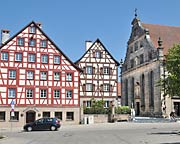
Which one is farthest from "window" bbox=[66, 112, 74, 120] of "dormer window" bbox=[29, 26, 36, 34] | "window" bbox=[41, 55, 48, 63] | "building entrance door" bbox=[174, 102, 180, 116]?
"building entrance door" bbox=[174, 102, 180, 116]

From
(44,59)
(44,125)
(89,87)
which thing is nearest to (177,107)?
(89,87)

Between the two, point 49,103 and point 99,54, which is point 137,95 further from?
point 49,103

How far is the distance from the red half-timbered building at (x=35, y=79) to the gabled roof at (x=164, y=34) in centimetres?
2320

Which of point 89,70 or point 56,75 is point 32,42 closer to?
point 56,75

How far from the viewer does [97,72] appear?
55656mm

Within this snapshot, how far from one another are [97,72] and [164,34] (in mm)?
18521

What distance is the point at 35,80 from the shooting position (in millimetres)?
44125

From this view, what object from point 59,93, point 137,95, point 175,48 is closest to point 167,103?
point 137,95

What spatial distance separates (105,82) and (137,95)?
14.3 meters

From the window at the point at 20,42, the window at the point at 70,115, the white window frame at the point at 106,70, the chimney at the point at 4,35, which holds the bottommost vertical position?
the window at the point at 70,115

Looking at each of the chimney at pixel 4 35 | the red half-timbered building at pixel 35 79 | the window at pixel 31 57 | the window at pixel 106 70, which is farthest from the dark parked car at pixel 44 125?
the window at pixel 106 70

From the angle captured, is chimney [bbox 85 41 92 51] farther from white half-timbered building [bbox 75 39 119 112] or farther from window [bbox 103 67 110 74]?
window [bbox 103 67 110 74]

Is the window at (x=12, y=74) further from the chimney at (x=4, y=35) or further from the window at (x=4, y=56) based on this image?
the chimney at (x=4, y=35)

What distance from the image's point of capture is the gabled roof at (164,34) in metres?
63.1
